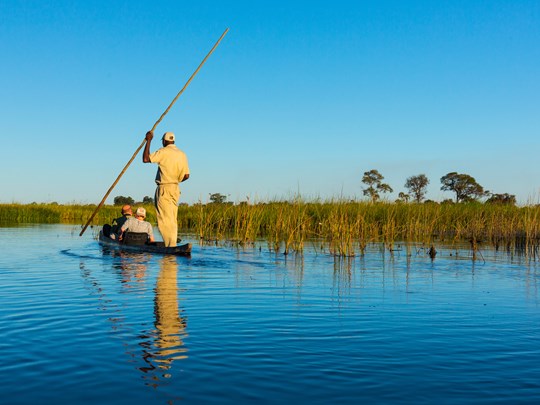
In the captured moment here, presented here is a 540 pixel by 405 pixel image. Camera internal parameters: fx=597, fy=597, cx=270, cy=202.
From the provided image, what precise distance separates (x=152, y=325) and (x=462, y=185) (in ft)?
204

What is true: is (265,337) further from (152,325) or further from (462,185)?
(462,185)

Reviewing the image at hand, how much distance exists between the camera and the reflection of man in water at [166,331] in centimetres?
440

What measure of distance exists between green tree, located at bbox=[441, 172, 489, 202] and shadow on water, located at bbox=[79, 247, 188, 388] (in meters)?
53.6

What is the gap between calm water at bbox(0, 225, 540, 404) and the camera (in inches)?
149

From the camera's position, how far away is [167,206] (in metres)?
13.4

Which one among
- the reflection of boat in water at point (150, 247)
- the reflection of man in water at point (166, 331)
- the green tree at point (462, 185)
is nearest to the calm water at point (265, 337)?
the reflection of man in water at point (166, 331)

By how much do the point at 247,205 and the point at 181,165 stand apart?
4.91 metres

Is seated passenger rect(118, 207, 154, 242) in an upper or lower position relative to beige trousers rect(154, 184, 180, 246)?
lower

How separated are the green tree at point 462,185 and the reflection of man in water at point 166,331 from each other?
180 feet

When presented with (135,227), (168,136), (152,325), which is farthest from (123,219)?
(152,325)

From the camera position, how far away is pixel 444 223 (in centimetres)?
2497

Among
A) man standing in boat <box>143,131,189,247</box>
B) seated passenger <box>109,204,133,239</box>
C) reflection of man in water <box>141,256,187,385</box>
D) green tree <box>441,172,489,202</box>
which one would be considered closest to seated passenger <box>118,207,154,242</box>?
seated passenger <box>109,204,133,239</box>

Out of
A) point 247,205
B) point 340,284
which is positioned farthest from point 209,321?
point 247,205

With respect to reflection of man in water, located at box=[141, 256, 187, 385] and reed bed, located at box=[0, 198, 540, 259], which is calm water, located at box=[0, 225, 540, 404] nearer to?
reflection of man in water, located at box=[141, 256, 187, 385]
